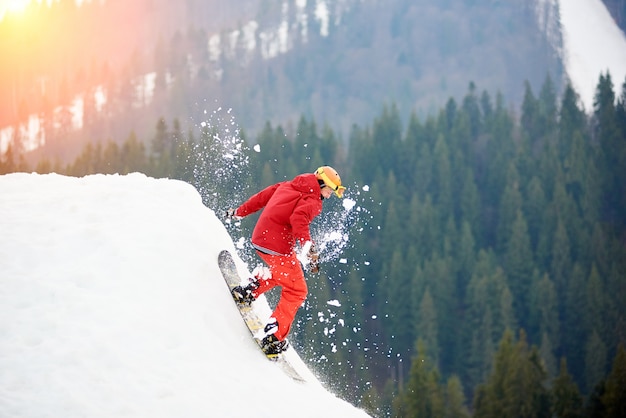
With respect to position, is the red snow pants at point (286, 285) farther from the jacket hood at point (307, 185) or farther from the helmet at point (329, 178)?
the helmet at point (329, 178)

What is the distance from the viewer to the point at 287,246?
27.2ft

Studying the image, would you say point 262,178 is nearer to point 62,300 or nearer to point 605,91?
point 605,91

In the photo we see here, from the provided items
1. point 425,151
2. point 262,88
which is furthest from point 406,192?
point 262,88

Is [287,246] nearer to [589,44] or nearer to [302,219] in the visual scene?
[302,219]

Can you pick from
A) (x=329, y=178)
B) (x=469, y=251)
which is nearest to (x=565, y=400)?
(x=469, y=251)

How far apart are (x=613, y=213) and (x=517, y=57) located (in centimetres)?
7965

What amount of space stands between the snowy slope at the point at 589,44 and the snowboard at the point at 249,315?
11415 cm

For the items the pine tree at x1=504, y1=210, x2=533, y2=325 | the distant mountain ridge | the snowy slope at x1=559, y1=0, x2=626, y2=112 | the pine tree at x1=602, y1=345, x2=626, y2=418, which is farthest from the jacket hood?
the distant mountain ridge

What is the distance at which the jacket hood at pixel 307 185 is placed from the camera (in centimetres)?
837

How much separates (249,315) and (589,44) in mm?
133005

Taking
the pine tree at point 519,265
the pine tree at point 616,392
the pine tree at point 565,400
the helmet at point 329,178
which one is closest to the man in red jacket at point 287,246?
the helmet at point 329,178

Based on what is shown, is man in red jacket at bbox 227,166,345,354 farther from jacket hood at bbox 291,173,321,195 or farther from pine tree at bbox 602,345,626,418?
pine tree at bbox 602,345,626,418

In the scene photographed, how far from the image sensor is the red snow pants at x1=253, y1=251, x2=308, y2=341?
8.07 meters

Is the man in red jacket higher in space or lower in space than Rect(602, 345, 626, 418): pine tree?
higher
